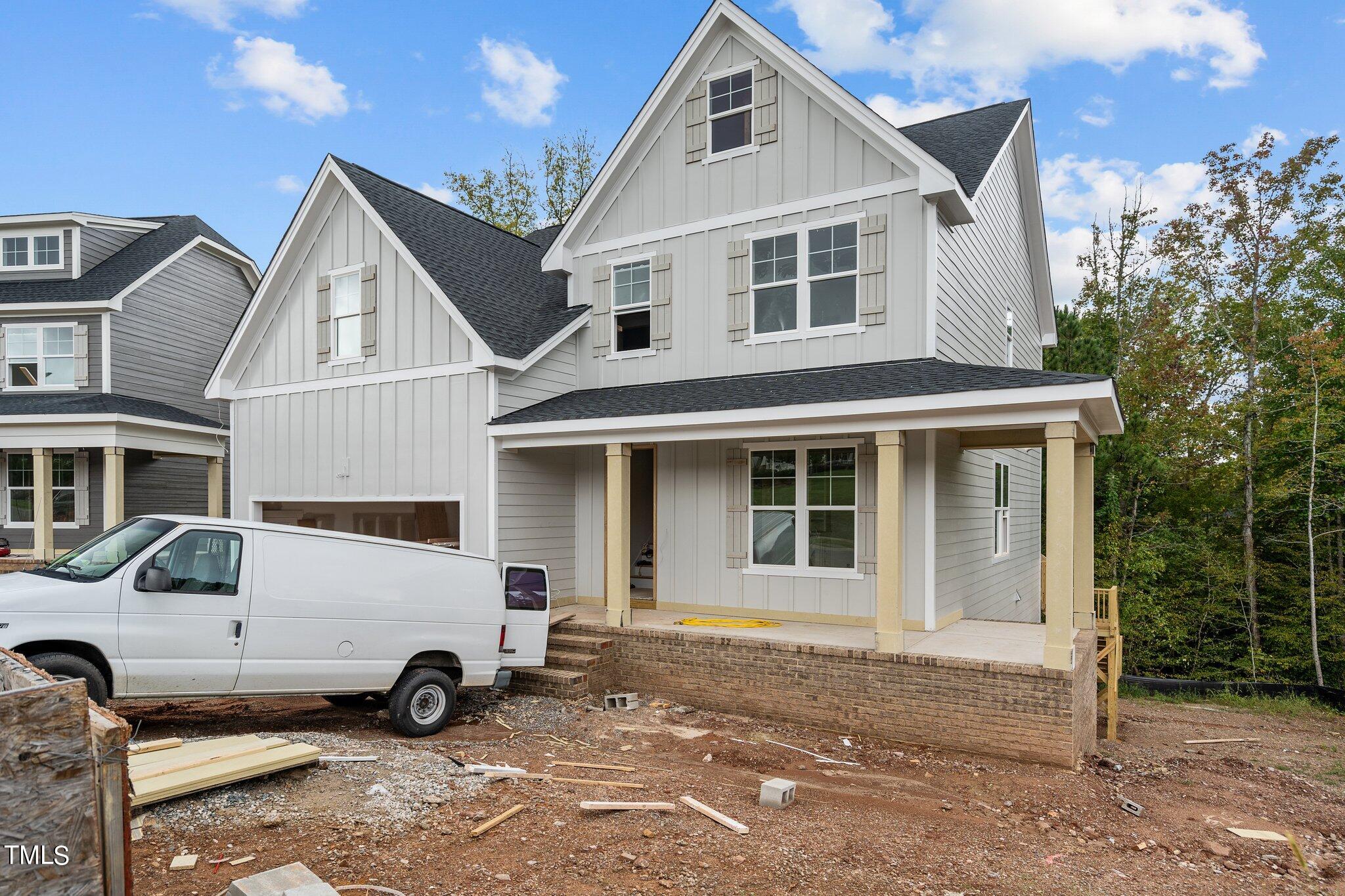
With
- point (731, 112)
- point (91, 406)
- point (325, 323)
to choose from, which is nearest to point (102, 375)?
point (91, 406)

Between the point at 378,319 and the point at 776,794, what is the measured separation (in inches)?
374

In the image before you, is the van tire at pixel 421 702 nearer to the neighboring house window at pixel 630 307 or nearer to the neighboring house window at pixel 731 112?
the neighboring house window at pixel 630 307

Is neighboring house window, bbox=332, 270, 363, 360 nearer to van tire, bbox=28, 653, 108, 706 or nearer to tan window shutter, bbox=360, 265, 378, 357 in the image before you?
tan window shutter, bbox=360, 265, 378, 357

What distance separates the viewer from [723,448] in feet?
37.2

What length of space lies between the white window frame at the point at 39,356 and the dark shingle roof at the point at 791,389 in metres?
12.6

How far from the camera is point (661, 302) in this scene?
483 inches

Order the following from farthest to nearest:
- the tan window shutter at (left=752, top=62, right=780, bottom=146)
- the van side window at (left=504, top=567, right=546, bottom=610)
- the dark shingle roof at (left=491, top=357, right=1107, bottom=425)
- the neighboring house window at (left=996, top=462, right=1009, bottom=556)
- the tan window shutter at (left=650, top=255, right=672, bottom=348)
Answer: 1. the neighboring house window at (left=996, top=462, right=1009, bottom=556)
2. the tan window shutter at (left=650, top=255, right=672, bottom=348)
3. the tan window shutter at (left=752, top=62, right=780, bottom=146)
4. the van side window at (left=504, top=567, right=546, bottom=610)
5. the dark shingle roof at (left=491, top=357, right=1107, bottom=425)

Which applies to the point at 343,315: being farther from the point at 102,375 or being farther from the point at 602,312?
the point at 102,375

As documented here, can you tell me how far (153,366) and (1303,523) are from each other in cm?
2669

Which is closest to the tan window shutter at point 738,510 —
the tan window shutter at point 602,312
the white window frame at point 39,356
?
the tan window shutter at point 602,312

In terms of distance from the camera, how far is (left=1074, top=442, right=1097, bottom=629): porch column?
1095 centimetres

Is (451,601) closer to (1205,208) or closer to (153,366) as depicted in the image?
(153,366)

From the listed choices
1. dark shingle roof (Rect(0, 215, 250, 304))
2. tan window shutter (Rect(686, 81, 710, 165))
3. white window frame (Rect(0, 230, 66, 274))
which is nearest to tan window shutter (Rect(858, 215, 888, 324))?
tan window shutter (Rect(686, 81, 710, 165))

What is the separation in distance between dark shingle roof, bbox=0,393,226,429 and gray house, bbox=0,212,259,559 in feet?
0.15
